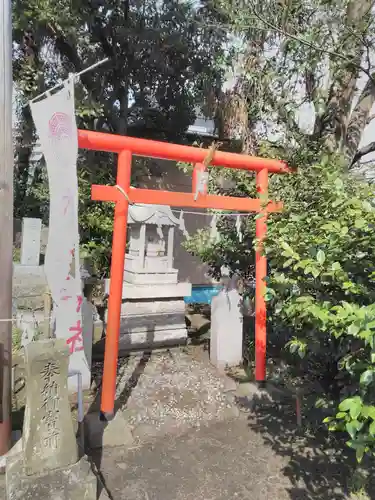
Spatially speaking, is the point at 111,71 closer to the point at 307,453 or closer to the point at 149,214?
the point at 149,214

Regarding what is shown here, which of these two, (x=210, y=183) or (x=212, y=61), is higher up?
(x=212, y=61)

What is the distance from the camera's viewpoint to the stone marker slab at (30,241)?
6316 millimetres

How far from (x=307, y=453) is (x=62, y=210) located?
323cm

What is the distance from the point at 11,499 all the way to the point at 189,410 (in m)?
2.19

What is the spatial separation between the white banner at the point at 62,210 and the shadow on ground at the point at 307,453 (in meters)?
2.14

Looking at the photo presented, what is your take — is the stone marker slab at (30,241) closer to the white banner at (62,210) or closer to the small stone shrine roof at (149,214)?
the small stone shrine roof at (149,214)

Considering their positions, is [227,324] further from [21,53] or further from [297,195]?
[21,53]

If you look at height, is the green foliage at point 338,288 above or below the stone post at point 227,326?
above

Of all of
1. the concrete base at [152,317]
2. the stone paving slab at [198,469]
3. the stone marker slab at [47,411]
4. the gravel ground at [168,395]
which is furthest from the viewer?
the concrete base at [152,317]

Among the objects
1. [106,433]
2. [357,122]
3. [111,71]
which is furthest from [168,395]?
[111,71]

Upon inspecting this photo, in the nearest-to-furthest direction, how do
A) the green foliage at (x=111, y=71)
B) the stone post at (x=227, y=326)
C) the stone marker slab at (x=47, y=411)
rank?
the stone marker slab at (x=47, y=411)
the stone post at (x=227, y=326)
the green foliage at (x=111, y=71)

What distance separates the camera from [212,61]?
27.2 ft

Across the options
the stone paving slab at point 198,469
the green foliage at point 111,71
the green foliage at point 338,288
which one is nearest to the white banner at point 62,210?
the stone paving slab at point 198,469

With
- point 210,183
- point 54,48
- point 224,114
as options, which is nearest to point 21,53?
point 54,48
